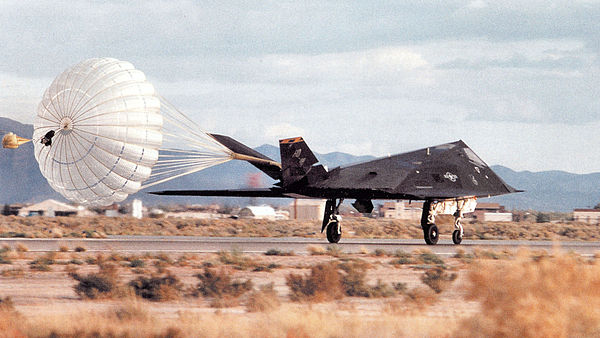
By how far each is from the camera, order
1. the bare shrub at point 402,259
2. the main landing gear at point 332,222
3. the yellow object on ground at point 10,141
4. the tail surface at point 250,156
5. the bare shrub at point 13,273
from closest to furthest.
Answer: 1. the bare shrub at point 13,273
2. the bare shrub at point 402,259
3. the yellow object on ground at point 10,141
4. the tail surface at point 250,156
5. the main landing gear at point 332,222

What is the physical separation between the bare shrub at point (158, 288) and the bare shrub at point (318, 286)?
2.52 m

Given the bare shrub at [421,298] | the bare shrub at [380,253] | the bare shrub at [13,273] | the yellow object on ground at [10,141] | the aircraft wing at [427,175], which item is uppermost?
the yellow object on ground at [10,141]

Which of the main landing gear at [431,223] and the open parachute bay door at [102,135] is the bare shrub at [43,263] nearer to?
the open parachute bay door at [102,135]

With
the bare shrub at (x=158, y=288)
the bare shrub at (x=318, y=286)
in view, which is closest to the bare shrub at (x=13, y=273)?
the bare shrub at (x=158, y=288)

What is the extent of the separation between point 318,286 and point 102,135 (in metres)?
15.6

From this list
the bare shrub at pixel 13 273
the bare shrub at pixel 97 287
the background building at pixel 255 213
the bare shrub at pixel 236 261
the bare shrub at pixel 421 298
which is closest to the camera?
the bare shrub at pixel 421 298

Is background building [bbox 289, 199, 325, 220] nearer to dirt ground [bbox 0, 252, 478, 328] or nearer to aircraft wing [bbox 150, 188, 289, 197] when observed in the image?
aircraft wing [bbox 150, 188, 289, 197]

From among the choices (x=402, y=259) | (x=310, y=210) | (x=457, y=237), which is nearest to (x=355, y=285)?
(x=402, y=259)

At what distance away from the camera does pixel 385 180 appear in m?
33.6

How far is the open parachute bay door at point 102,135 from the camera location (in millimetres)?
29547

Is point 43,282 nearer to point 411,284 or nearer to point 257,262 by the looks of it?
point 257,262

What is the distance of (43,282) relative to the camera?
19.4 meters

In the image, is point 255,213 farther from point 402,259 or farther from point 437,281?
point 437,281

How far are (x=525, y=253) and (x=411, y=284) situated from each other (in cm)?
877
